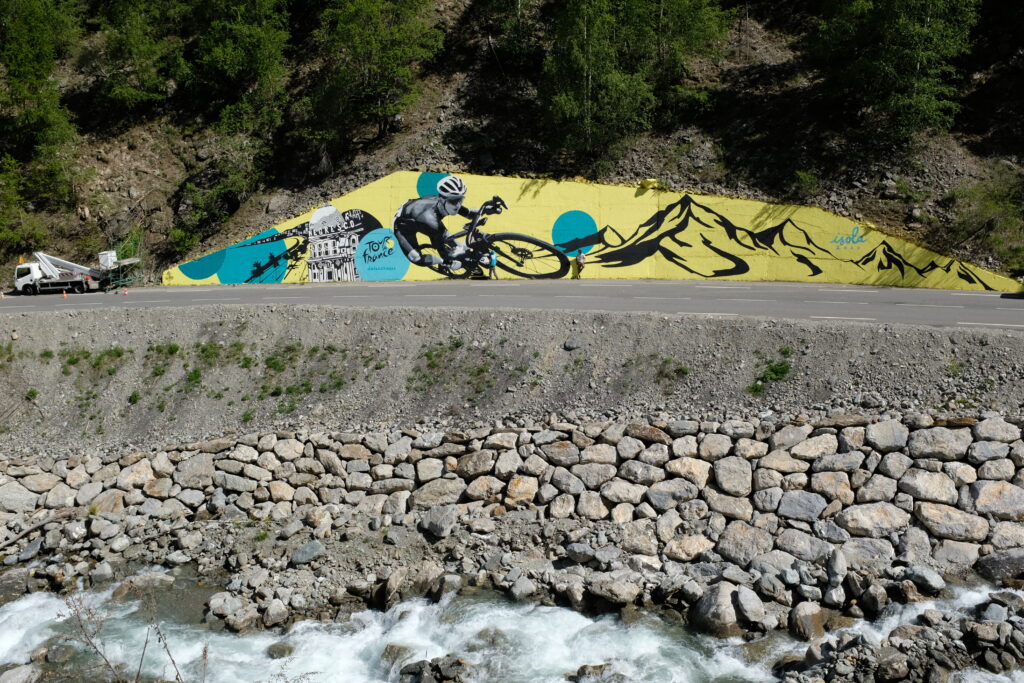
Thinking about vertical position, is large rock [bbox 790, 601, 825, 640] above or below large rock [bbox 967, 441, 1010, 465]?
below

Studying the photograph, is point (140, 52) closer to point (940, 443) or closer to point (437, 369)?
point (437, 369)

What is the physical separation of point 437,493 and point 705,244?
1898 centimetres

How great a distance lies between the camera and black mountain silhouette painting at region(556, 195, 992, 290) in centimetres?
3156

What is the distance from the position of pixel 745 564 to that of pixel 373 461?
1113 centimetres

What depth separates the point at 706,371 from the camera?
22.7 meters

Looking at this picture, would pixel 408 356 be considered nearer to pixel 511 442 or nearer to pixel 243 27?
pixel 511 442

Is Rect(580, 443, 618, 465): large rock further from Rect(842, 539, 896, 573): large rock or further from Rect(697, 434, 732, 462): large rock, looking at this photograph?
Rect(842, 539, 896, 573): large rock

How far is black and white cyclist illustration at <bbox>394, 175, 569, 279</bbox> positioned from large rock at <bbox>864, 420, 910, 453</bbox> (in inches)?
690

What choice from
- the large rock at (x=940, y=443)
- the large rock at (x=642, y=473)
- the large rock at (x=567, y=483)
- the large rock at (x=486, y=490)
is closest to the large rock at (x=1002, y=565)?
the large rock at (x=940, y=443)

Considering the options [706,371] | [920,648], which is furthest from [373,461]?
[920,648]

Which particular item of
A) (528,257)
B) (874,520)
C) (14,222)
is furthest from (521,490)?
(14,222)

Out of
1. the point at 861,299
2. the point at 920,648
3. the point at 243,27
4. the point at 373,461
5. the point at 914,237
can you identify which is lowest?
the point at 920,648

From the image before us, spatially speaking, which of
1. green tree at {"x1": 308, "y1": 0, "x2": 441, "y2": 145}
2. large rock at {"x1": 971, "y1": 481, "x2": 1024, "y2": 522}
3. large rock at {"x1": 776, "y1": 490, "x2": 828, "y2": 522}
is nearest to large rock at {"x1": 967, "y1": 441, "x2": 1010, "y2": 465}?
large rock at {"x1": 971, "y1": 481, "x2": 1024, "y2": 522}

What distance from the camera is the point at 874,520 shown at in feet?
58.0
